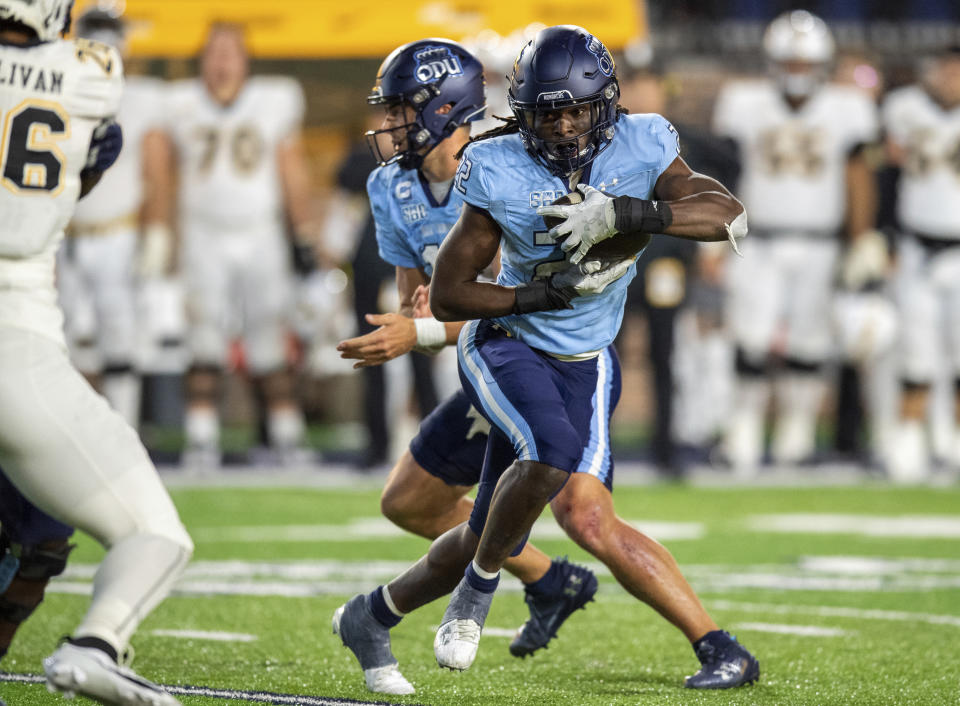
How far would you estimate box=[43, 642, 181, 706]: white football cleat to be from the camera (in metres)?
2.71

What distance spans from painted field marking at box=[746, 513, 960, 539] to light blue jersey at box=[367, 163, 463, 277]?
3225 millimetres

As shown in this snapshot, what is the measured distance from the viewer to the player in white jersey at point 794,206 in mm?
9164

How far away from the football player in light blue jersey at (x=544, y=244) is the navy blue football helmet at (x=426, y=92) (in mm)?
469

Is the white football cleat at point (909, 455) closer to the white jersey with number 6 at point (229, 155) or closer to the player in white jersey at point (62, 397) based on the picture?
the white jersey with number 6 at point (229, 155)

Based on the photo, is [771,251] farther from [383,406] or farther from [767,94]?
[383,406]

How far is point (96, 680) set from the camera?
2.71 metres

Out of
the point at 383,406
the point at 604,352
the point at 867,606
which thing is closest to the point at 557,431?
the point at 604,352

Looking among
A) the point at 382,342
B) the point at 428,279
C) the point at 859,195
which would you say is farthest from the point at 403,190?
the point at 859,195

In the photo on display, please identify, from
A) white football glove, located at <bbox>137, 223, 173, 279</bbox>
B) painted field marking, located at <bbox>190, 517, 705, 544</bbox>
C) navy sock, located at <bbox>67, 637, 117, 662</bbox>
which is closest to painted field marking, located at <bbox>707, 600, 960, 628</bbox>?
painted field marking, located at <bbox>190, 517, 705, 544</bbox>

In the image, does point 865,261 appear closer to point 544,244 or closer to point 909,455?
point 909,455

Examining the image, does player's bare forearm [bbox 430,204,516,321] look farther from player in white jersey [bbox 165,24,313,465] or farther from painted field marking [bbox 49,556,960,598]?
player in white jersey [bbox 165,24,313,465]

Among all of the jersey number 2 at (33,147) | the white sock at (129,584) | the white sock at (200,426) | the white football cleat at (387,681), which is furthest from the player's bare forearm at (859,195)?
the white sock at (129,584)

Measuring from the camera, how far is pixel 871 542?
21.9 ft

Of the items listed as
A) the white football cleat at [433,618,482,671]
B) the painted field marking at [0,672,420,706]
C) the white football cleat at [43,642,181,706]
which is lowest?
the painted field marking at [0,672,420,706]
